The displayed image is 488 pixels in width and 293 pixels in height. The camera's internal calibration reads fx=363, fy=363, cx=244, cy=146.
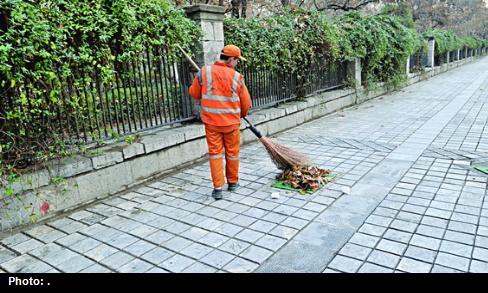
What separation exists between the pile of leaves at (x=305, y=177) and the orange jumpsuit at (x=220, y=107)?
2.42 ft

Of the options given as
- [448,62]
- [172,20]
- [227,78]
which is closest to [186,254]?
[227,78]

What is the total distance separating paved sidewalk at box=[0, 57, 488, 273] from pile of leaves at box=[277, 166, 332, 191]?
19 centimetres

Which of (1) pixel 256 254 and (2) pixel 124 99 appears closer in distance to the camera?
(1) pixel 256 254

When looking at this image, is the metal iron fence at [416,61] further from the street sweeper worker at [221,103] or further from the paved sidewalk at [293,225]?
the street sweeper worker at [221,103]

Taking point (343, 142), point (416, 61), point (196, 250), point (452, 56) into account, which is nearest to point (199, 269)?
point (196, 250)

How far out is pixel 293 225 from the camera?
346 cm

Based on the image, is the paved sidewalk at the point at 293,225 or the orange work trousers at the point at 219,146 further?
the orange work trousers at the point at 219,146

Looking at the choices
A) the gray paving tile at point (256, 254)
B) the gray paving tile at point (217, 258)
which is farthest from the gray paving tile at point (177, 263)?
the gray paving tile at point (256, 254)

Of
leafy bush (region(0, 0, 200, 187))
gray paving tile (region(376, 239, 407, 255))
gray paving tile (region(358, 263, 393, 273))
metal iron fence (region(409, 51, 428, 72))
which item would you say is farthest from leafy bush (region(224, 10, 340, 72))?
metal iron fence (region(409, 51, 428, 72))

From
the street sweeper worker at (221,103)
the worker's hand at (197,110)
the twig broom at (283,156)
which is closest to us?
the street sweeper worker at (221,103)

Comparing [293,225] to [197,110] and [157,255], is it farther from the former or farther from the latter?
[197,110]

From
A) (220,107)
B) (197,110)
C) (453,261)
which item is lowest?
(453,261)

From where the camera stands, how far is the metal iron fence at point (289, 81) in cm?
714

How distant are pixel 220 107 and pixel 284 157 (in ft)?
3.80
